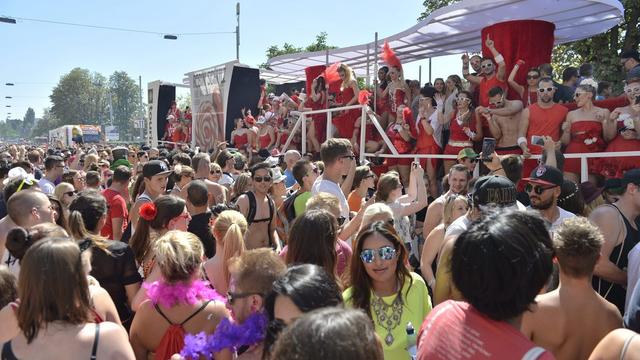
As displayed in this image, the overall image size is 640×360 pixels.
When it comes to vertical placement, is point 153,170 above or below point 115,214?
above

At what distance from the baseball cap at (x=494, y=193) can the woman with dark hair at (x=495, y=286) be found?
155 centimetres

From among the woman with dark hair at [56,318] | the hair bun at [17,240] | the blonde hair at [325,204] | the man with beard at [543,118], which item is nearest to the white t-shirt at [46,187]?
the hair bun at [17,240]

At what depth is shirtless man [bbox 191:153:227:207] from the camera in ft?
19.5

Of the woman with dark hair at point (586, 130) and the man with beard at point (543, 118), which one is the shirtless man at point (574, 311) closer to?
the woman with dark hair at point (586, 130)

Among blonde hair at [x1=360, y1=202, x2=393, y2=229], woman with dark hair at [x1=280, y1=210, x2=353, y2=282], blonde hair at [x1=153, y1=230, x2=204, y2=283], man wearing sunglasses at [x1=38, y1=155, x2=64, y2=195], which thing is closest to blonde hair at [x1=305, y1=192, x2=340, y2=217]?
blonde hair at [x1=360, y1=202, x2=393, y2=229]

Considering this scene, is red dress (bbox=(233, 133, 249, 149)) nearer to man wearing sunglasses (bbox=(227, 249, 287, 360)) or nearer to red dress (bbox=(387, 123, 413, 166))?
red dress (bbox=(387, 123, 413, 166))

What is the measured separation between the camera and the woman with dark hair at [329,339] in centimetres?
118

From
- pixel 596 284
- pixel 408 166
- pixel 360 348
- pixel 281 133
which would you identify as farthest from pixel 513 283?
pixel 281 133

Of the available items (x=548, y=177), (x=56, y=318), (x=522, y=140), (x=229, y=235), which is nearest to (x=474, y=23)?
(x=522, y=140)

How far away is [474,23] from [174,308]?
24.2ft

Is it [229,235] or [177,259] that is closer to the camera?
[177,259]

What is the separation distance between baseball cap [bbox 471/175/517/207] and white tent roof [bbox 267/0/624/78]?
16.1 ft

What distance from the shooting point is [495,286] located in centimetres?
155

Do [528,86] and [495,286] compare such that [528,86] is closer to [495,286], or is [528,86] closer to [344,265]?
[344,265]
